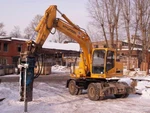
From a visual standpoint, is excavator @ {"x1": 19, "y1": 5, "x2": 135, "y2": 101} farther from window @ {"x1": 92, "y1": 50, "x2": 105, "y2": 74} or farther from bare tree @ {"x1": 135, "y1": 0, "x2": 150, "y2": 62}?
bare tree @ {"x1": 135, "y1": 0, "x2": 150, "y2": 62}

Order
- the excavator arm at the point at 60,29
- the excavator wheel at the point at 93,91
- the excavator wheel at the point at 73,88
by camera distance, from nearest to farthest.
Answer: the excavator wheel at the point at 93,91
the excavator arm at the point at 60,29
the excavator wheel at the point at 73,88

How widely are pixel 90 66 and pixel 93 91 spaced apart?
74.1 inches

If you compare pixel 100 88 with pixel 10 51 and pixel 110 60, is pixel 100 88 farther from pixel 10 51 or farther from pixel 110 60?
pixel 10 51

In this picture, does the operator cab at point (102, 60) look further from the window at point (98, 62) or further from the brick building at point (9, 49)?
the brick building at point (9, 49)

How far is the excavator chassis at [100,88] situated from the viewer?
1614 cm

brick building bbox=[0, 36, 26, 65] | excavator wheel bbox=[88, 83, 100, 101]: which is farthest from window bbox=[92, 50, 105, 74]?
brick building bbox=[0, 36, 26, 65]

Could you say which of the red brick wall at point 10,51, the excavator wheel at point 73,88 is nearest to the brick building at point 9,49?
the red brick wall at point 10,51

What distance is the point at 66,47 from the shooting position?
231 ft

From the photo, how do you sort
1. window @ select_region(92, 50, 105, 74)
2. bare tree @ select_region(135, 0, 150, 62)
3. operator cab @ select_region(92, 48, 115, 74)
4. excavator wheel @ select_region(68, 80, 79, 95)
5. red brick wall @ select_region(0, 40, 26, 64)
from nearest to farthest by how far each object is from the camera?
operator cab @ select_region(92, 48, 115, 74) < window @ select_region(92, 50, 105, 74) < excavator wheel @ select_region(68, 80, 79, 95) < bare tree @ select_region(135, 0, 150, 62) < red brick wall @ select_region(0, 40, 26, 64)

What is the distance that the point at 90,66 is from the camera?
696 inches

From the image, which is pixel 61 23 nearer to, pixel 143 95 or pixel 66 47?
pixel 143 95

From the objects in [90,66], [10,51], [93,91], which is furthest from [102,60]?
[10,51]

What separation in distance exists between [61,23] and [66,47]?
53015mm

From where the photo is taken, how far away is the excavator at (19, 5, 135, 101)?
1639 centimetres
